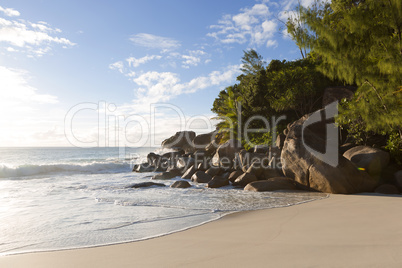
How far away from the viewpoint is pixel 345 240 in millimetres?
3744

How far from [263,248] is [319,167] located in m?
6.89

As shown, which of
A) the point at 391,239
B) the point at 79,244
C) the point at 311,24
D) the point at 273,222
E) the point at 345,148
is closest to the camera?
the point at 391,239

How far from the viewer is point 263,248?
3611mm

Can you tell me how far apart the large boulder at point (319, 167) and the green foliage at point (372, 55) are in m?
1.64

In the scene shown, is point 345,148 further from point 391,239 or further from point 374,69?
point 391,239

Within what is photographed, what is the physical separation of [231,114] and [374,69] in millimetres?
13706

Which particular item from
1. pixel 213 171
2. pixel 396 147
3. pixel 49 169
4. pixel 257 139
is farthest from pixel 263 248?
pixel 49 169

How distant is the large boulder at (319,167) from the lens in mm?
9117

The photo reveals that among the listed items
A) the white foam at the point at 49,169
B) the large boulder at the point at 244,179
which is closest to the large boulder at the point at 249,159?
the large boulder at the point at 244,179

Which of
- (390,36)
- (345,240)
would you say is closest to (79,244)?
(345,240)

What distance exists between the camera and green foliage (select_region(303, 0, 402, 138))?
9.12 m

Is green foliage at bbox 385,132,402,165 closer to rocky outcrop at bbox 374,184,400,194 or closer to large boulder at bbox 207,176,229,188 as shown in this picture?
rocky outcrop at bbox 374,184,400,194

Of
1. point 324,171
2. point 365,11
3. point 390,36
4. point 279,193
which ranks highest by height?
point 365,11

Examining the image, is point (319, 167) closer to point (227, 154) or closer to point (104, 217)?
point (104, 217)
